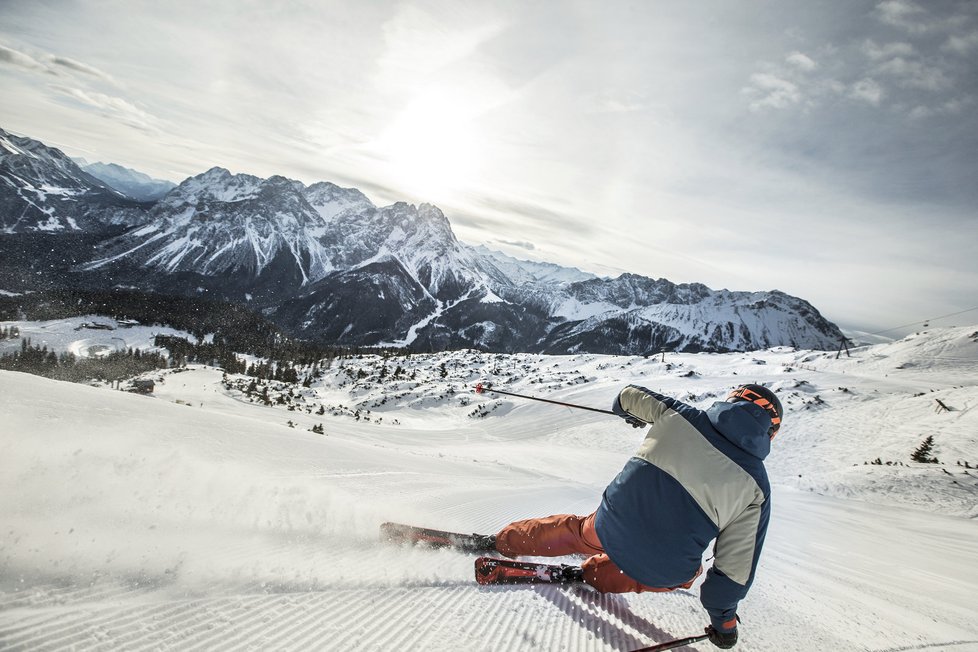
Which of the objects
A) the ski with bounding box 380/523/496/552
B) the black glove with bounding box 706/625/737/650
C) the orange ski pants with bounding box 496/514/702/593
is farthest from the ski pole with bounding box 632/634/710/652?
the ski with bounding box 380/523/496/552

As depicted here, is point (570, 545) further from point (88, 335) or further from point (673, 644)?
point (88, 335)

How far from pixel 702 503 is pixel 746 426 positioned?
703mm

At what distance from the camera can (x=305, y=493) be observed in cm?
528

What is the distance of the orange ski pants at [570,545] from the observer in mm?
4215

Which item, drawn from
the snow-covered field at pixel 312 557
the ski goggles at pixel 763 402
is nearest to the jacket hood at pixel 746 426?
the ski goggles at pixel 763 402

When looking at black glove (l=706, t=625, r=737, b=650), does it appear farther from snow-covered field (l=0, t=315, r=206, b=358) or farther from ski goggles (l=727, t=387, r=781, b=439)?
snow-covered field (l=0, t=315, r=206, b=358)

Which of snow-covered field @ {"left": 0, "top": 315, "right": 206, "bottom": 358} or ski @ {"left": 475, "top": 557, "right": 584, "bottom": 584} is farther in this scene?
snow-covered field @ {"left": 0, "top": 315, "right": 206, "bottom": 358}

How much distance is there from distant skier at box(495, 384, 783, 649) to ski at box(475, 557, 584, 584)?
95 cm

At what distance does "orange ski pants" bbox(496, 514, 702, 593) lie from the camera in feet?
13.8

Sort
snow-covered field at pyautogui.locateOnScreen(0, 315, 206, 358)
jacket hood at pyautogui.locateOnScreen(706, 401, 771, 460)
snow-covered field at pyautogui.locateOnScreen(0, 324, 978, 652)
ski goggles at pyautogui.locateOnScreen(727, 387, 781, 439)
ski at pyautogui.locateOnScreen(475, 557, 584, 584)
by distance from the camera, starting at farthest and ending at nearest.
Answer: snow-covered field at pyautogui.locateOnScreen(0, 315, 206, 358) < ski at pyautogui.locateOnScreen(475, 557, 584, 584) < ski goggles at pyautogui.locateOnScreen(727, 387, 781, 439) < jacket hood at pyautogui.locateOnScreen(706, 401, 771, 460) < snow-covered field at pyautogui.locateOnScreen(0, 324, 978, 652)

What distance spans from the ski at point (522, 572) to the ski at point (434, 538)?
0.56 metres

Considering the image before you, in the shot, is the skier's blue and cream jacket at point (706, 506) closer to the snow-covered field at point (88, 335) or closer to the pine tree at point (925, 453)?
the pine tree at point (925, 453)

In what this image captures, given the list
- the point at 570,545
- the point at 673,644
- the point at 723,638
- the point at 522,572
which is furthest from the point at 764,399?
the point at 522,572

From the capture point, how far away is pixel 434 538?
16.4 ft
